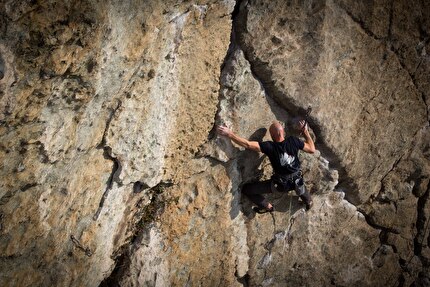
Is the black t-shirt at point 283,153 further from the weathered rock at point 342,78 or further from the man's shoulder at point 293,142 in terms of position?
the weathered rock at point 342,78

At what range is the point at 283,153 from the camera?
587cm

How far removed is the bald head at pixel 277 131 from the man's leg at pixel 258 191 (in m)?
0.77

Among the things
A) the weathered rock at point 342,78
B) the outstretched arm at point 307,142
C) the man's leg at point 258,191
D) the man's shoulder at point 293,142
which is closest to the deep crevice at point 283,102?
the weathered rock at point 342,78

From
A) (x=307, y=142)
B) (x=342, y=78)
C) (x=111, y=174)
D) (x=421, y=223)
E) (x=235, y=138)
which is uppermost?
(x=111, y=174)

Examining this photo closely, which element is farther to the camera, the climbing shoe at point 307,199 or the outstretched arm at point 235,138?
the climbing shoe at point 307,199

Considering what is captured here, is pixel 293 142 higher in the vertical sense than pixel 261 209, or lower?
higher

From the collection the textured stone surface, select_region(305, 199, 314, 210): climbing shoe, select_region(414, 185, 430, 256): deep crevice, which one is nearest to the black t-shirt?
the textured stone surface

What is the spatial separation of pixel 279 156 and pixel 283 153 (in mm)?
77

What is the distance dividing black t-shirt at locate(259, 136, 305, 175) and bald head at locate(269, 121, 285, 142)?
10cm

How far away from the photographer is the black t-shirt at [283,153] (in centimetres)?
588

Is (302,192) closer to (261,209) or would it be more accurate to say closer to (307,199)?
(307,199)

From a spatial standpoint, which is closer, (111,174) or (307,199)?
(111,174)

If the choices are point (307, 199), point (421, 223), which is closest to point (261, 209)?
point (307, 199)

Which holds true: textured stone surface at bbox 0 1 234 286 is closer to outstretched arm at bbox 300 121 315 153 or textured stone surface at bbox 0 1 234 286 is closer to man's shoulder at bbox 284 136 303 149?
man's shoulder at bbox 284 136 303 149
